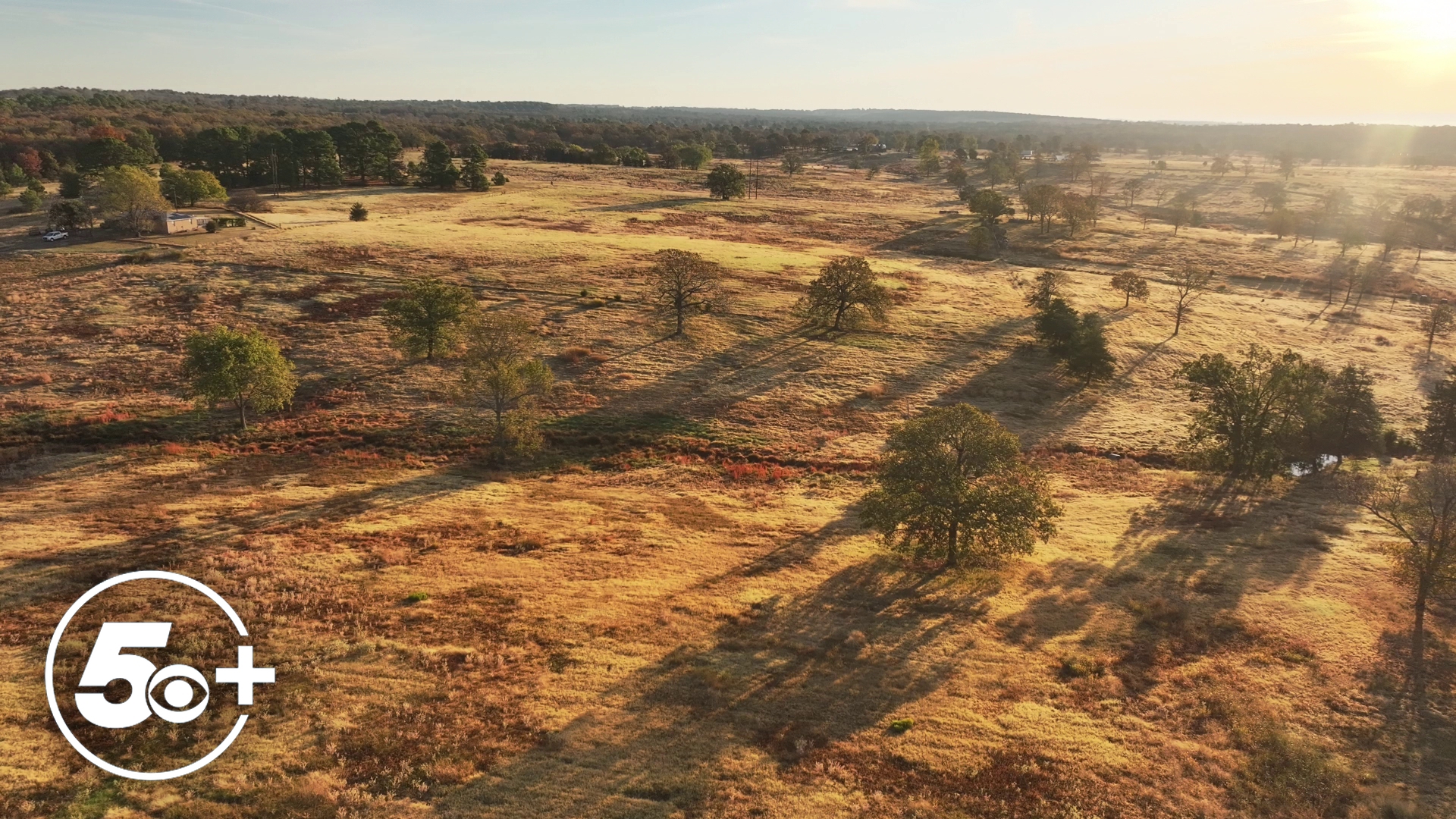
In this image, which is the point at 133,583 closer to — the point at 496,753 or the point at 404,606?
the point at 404,606

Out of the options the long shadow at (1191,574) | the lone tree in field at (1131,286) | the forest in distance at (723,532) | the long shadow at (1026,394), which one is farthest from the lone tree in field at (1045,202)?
the long shadow at (1191,574)

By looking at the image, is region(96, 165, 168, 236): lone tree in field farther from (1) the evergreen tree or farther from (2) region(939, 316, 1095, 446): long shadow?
(1) the evergreen tree

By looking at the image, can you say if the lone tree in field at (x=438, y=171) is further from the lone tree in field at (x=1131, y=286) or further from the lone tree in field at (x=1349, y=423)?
the lone tree in field at (x=1349, y=423)

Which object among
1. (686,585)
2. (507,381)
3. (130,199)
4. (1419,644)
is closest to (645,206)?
(130,199)

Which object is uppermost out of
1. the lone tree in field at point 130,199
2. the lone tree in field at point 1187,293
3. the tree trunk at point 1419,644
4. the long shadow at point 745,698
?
the lone tree in field at point 130,199

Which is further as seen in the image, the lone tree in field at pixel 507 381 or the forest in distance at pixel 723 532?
the lone tree in field at pixel 507 381

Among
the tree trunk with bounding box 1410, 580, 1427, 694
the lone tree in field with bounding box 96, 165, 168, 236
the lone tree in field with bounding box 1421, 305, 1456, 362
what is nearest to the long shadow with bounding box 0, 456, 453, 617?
the tree trunk with bounding box 1410, 580, 1427, 694

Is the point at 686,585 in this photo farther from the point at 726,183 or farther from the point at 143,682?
the point at 726,183
